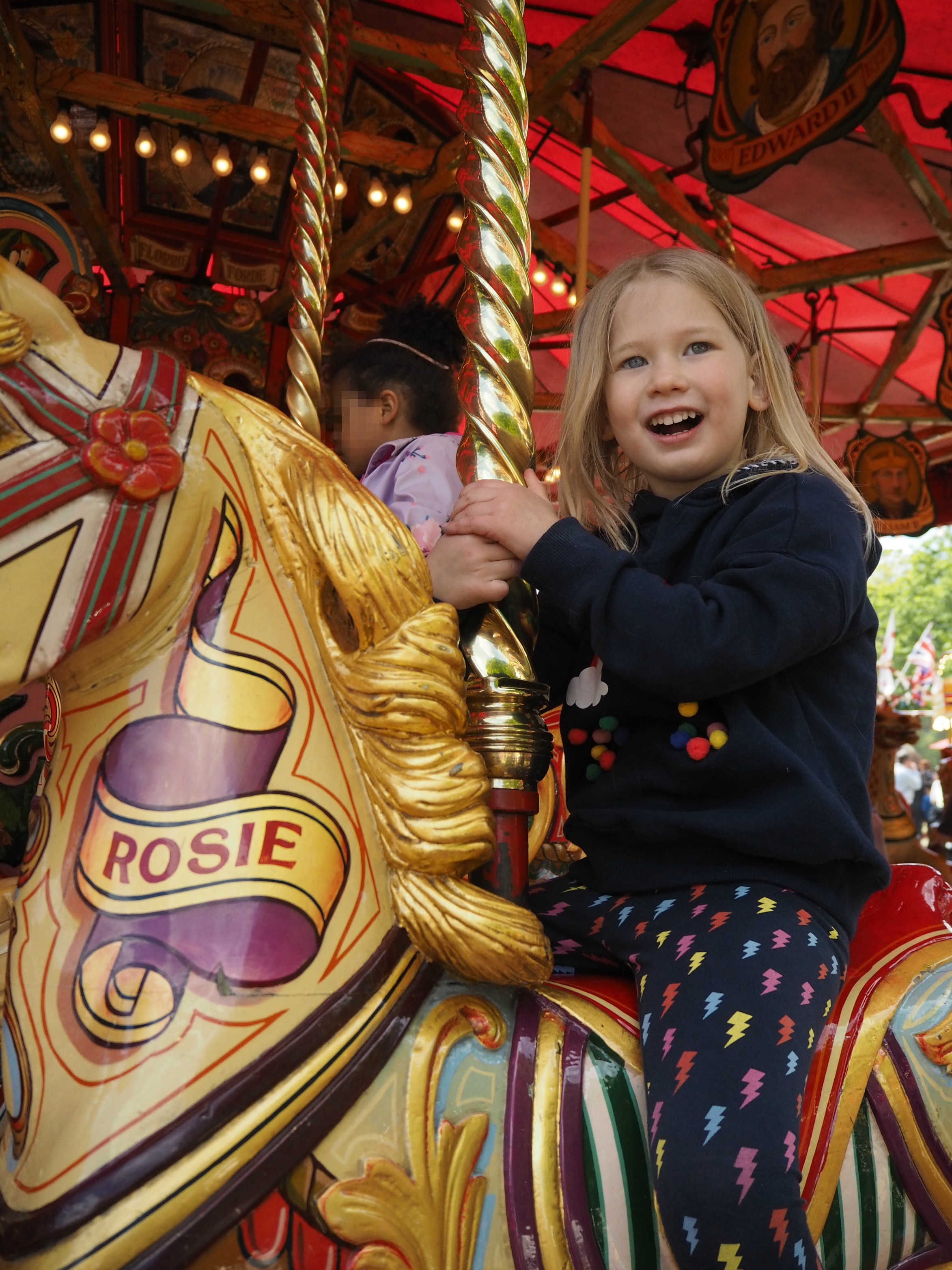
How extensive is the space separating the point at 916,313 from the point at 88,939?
20.1 feet

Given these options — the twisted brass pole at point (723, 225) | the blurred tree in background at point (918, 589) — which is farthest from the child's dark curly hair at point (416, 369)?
the blurred tree in background at point (918, 589)

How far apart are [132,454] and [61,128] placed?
4128 mm

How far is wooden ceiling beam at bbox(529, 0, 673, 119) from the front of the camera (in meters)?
3.24

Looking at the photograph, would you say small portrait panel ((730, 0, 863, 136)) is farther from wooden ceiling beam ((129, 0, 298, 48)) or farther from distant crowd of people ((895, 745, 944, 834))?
distant crowd of people ((895, 745, 944, 834))

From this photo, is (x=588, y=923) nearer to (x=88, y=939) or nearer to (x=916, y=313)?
(x=88, y=939)

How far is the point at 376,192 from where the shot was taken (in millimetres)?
4508

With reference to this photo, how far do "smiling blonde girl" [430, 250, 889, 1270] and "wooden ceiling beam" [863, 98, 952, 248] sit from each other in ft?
10.7

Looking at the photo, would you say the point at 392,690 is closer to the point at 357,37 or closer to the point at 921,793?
the point at 357,37

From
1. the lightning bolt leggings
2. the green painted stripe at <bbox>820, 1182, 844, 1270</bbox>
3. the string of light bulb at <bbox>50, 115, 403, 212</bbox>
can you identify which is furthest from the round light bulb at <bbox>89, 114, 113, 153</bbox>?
the green painted stripe at <bbox>820, 1182, 844, 1270</bbox>

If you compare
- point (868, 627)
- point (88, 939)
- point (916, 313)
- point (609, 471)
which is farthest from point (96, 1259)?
point (916, 313)

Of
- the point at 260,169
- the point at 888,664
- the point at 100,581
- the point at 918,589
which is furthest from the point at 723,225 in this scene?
the point at 918,589

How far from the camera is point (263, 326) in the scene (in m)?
5.43

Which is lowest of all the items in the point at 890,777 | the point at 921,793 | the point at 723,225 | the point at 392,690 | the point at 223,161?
the point at 392,690

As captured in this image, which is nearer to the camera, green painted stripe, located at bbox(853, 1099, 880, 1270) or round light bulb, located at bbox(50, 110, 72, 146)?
green painted stripe, located at bbox(853, 1099, 880, 1270)
